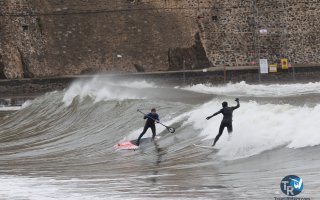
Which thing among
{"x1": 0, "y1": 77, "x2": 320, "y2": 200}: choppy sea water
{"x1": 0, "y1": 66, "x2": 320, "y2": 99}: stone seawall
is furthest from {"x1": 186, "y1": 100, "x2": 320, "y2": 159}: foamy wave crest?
{"x1": 0, "y1": 66, "x2": 320, "y2": 99}: stone seawall

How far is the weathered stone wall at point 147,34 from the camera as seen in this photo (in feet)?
120

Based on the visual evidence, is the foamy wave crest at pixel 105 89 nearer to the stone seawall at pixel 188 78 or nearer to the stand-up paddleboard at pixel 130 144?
the stone seawall at pixel 188 78

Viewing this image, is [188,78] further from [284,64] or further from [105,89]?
[105,89]

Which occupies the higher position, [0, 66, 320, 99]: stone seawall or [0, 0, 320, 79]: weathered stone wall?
[0, 0, 320, 79]: weathered stone wall

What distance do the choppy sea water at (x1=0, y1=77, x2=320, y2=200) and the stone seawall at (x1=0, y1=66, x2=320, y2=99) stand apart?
11.3 ft

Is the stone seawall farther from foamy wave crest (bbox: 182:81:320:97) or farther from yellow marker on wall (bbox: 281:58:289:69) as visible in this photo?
foamy wave crest (bbox: 182:81:320:97)

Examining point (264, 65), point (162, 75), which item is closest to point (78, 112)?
point (162, 75)

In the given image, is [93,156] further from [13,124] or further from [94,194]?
[13,124]

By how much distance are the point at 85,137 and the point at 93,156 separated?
416cm

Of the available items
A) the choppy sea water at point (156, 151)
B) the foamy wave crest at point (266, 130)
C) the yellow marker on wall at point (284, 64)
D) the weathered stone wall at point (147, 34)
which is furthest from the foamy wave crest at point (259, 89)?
the foamy wave crest at point (266, 130)

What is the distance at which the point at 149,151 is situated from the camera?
18.8 metres

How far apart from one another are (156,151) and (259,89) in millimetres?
17918

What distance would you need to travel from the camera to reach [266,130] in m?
17.4

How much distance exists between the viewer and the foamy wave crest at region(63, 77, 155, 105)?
101ft
